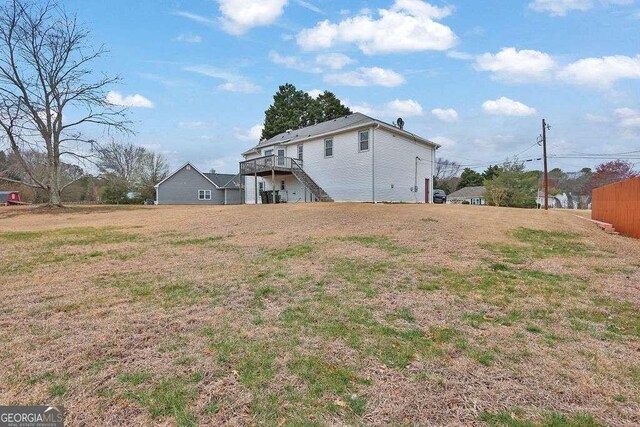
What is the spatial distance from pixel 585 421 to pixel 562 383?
1.51ft

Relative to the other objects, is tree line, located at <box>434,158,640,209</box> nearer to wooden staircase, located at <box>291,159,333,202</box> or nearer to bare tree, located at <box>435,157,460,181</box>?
bare tree, located at <box>435,157,460,181</box>

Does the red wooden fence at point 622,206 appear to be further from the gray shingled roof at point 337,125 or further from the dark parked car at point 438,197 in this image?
the dark parked car at point 438,197

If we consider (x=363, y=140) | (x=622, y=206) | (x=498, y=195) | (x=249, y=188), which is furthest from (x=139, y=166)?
(x=622, y=206)

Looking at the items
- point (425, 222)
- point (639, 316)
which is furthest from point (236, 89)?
point (639, 316)

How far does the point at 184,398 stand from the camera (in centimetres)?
246

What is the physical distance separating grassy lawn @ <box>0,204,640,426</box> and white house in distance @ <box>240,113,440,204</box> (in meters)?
14.5

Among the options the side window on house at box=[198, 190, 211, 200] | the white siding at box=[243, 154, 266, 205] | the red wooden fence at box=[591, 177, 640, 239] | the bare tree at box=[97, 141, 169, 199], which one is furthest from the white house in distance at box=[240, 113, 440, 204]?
the bare tree at box=[97, 141, 169, 199]

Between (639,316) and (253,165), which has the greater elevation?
(253,165)

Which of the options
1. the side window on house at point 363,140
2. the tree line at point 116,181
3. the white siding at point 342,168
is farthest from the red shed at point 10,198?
the side window on house at point 363,140

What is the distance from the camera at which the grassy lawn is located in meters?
2.40

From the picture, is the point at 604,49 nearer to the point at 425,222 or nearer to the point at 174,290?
the point at 425,222

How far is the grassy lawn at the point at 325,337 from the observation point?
2396 mm

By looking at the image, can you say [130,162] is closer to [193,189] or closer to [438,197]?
[193,189]

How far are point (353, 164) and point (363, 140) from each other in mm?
1585
